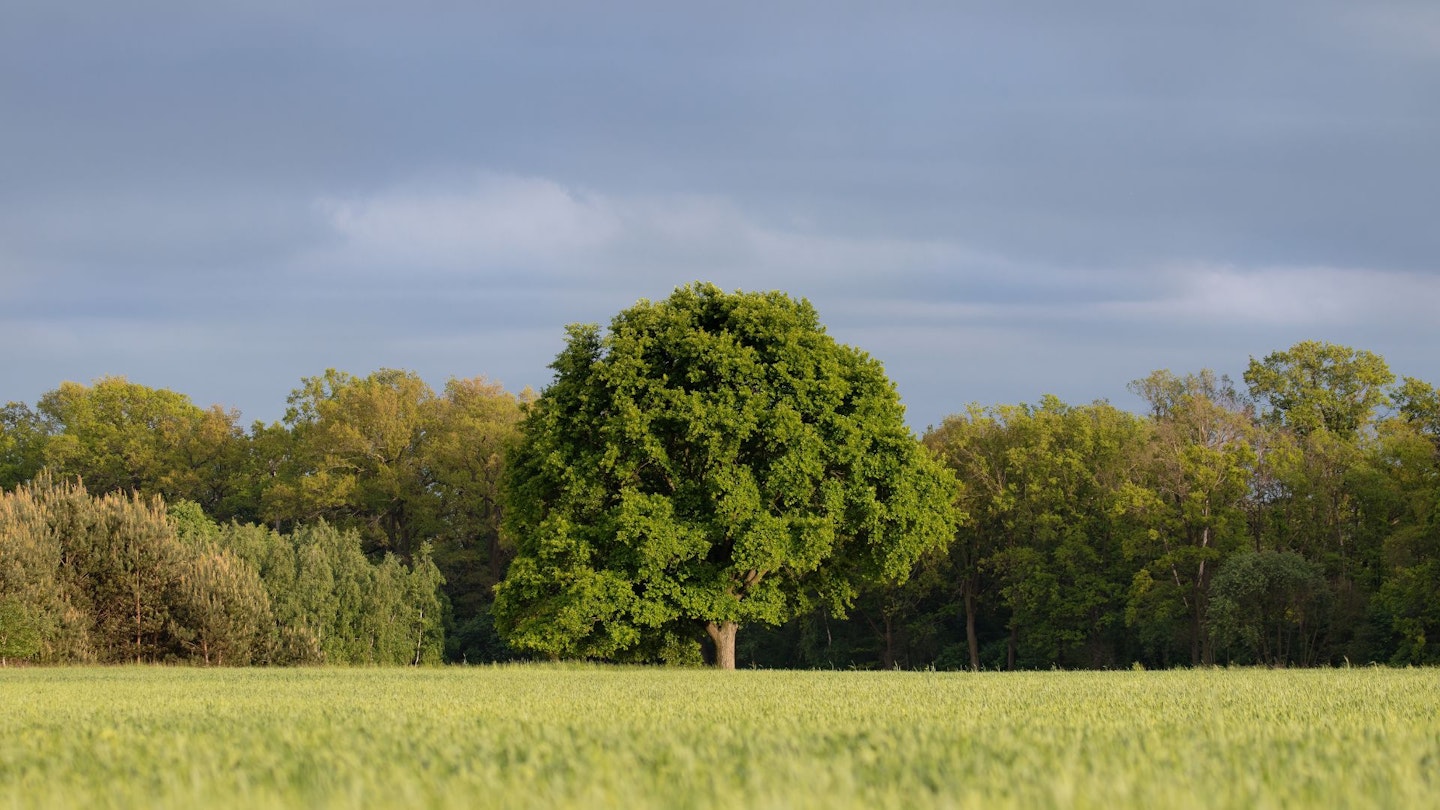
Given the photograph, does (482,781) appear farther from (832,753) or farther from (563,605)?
(563,605)

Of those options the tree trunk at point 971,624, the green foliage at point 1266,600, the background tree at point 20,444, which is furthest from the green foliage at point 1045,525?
the background tree at point 20,444

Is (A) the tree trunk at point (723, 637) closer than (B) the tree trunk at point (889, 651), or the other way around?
(A) the tree trunk at point (723, 637)

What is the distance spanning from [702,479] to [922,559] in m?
25.6

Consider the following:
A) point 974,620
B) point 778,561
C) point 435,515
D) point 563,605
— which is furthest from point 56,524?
point 974,620

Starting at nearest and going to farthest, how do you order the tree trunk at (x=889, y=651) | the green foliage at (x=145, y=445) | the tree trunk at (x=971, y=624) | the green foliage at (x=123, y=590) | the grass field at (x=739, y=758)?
the grass field at (x=739, y=758), the green foliage at (x=123, y=590), the tree trunk at (x=971, y=624), the tree trunk at (x=889, y=651), the green foliage at (x=145, y=445)

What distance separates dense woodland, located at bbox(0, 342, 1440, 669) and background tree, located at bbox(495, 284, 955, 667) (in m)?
5.31

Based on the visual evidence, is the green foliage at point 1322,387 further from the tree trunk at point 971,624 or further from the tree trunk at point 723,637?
the tree trunk at point 723,637

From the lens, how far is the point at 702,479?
37.0 meters

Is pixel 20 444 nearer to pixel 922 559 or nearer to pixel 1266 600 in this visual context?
pixel 922 559

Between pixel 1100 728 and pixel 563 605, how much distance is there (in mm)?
28727

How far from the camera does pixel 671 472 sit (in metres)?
36.4

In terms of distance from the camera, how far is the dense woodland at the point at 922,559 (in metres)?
37.8

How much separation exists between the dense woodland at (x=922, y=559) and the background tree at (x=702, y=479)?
5315 mm

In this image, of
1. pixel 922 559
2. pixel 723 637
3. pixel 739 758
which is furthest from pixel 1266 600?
pixel 739 758
